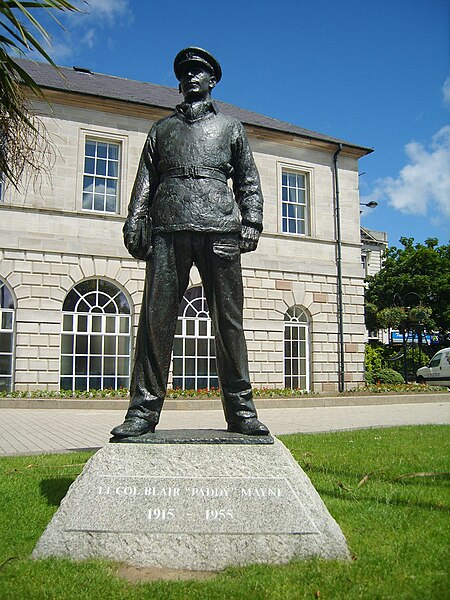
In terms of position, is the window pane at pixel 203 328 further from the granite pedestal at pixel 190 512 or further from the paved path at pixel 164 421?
the granite pedestal at pixel 190 512

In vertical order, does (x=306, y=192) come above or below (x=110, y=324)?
above

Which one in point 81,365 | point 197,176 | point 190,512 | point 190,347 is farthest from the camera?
point 190,347

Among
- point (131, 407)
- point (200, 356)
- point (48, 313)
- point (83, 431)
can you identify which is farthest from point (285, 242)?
point (131, 407)

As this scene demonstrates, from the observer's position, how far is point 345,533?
437cm

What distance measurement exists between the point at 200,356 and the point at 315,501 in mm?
16801

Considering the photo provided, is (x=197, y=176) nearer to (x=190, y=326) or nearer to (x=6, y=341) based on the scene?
(x=6, y=341)

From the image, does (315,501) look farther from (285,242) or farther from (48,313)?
(285,242)

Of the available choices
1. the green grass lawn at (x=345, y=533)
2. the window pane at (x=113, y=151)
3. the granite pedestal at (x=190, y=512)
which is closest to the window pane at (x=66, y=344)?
the window pane at (x=113, y=151)

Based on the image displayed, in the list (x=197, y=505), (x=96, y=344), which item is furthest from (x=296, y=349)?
(x=197, y=505)

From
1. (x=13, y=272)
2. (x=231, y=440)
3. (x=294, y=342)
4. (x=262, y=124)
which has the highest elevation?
(x=262, y=124)

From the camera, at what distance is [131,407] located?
4668 millimetres

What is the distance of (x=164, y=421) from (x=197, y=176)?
8.36 metres

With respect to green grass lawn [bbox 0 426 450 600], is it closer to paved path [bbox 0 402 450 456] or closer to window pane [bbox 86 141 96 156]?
paved path [bbox 0 402 450 456]

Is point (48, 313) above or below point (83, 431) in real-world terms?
above
